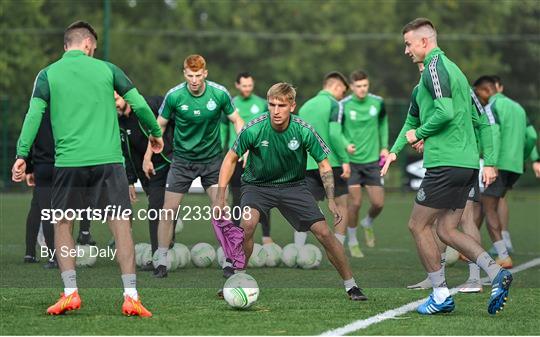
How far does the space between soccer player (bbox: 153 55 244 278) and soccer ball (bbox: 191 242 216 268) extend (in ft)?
2.38

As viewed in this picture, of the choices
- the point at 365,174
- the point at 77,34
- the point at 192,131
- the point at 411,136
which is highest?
the point at 77,34

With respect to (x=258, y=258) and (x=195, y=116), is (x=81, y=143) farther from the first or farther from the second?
(x=258, y=258)

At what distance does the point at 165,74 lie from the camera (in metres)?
41.8

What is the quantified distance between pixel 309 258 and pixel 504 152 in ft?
10.9

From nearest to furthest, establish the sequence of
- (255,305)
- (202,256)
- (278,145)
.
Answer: (255,305) < (278,145) < (202,256)

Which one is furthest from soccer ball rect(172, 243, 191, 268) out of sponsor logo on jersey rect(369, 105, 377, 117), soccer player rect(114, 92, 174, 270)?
sponsor logo on jersey rect(369, 105, 377, 117)

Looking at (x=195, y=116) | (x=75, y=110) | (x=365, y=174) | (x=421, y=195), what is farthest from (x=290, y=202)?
(x=365, y=174)

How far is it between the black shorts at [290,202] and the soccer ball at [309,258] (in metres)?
2.93

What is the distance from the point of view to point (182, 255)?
13492 mm

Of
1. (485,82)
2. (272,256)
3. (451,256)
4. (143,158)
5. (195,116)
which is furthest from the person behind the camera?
(485,82)

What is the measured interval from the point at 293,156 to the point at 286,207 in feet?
1.61

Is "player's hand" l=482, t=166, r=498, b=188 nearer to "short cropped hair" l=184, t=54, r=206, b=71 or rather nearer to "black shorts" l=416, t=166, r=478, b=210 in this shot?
"black shorts" l=416, t=166, r=478, b=210

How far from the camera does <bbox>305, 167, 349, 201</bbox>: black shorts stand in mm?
15375

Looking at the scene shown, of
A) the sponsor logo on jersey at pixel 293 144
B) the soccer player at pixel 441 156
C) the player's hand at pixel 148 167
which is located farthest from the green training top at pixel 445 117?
the player's hand at pixel 148 167
